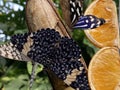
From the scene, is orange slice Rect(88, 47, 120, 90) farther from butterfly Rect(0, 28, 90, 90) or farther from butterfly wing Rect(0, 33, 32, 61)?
butterfly wing Rect(0, 33, 32, 61)

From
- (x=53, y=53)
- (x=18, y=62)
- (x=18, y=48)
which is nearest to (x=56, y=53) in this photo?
(x=53, y=53)

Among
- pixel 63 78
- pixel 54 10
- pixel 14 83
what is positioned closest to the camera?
pixel 63 78

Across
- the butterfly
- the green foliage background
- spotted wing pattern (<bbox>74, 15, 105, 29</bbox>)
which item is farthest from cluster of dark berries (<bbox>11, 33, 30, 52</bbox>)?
the green foliage background

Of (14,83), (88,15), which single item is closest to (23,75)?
(14,83)

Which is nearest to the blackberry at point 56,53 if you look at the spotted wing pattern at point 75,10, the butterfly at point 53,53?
the butterfly at point 53,53

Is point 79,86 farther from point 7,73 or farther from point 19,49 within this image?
point 7,73
